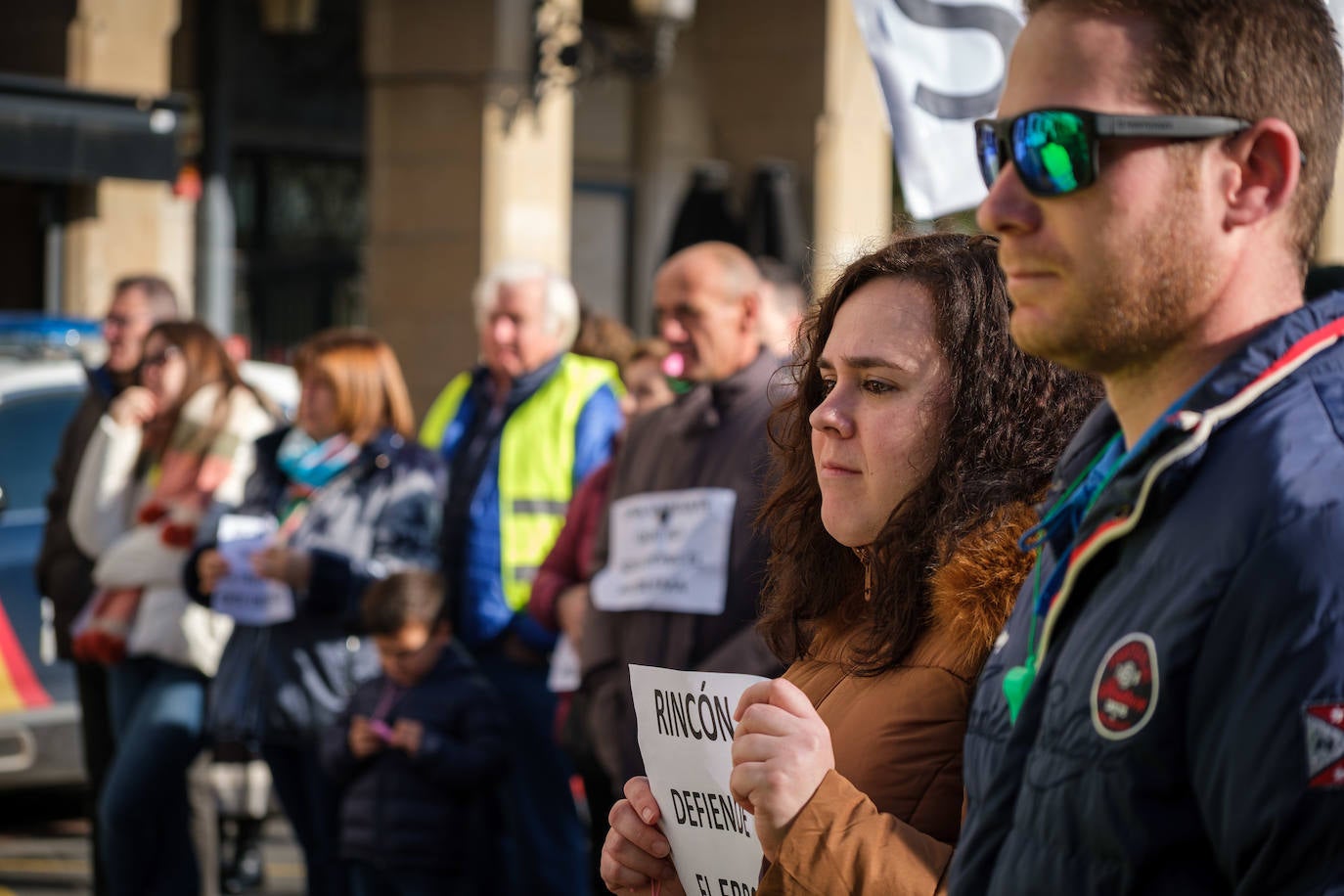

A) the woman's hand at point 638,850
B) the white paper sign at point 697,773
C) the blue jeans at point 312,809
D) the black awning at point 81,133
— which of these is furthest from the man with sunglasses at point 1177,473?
the black awning at point 81,133

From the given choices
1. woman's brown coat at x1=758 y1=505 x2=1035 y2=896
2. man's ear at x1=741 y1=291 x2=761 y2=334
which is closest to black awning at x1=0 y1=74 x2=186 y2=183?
man's ear at x1=741 y1=291 x2=761 y2=334

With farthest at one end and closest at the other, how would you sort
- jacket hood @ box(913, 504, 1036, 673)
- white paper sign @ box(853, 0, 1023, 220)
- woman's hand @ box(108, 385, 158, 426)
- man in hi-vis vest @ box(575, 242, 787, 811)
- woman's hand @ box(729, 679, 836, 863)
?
woman's hand @ box(108, 385, 158, 426) → man in hi-vis vest @ box(575, 242, 787, 811) → white paper sign @ box(853, 0, 1023, 220) → jacket hood @ box(913, 504, 1036, 673) → woman's hand @ box(729, 679, 836, 863)

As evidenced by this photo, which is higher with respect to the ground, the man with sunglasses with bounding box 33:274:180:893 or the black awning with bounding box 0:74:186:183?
the black awning with bounding box 0:74:186:183

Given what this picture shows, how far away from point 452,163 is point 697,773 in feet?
27.6

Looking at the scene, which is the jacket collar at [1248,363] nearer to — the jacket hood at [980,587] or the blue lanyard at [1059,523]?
the blue lanyard at [1059,523]

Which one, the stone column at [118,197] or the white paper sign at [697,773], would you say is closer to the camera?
the white paper sign at [697,773]

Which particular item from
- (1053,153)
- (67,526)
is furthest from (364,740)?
(1053,153)

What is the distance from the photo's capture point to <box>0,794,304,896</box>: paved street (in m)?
7.04

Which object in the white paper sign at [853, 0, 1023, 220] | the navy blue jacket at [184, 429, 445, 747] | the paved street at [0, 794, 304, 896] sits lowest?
the paved street at [0, 794, 304, 896]

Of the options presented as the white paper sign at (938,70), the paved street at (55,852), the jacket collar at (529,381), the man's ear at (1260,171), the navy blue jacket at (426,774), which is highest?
the white paper sign at (938,70)

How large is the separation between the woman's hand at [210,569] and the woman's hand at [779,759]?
3.90 meters

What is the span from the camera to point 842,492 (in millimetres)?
2428

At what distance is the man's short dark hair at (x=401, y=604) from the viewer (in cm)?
529

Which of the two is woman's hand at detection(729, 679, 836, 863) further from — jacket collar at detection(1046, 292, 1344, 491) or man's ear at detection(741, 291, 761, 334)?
man's ear at detection(741, 291, 761, 334)
